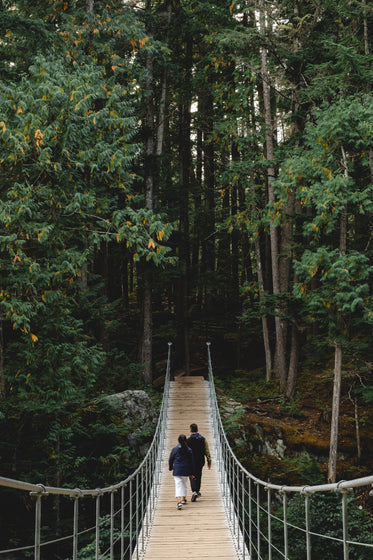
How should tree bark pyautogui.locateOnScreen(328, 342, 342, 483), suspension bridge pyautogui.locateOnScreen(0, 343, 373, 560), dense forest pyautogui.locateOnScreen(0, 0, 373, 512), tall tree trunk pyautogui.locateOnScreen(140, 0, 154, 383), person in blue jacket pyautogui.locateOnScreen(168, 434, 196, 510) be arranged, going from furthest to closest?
tall tree trunk pyautogui.locateOnScreen(140, 0, 154, 383) → tree bark pyautogui.locateOnScreen(328, 342, 342, 483) → dense forest pyautogui.locateOnScreen(0, 0, 373, 512) → person in blue jacket pyautogui.locateOnScreen(168, 434, 196, 510) → suspension bridge pyautogui.locateOnScreen(0, 343, 373, 560)

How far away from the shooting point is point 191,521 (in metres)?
5.66

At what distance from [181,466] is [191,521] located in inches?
26.1

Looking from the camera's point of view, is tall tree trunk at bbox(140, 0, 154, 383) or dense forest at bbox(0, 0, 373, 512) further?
tall tree trunk at bbox(140, 0, 154, 383)

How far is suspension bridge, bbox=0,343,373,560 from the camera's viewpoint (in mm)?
4031

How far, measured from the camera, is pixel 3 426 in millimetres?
7539

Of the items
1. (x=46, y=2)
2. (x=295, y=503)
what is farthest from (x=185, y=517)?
(x=46, y=2)

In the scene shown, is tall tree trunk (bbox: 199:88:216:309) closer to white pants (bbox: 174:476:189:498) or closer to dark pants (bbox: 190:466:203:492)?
dark pants (bbox: 190:466:203:492)

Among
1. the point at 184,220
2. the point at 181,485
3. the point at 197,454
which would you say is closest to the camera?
the point at 181,485

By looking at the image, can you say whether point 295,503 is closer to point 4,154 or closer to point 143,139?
point 4,154

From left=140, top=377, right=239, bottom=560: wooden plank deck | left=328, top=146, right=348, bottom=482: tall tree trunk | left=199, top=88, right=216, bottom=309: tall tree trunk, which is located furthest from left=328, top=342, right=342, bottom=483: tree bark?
left=199, top=88, right=216, bottom=309: tall tree trunk

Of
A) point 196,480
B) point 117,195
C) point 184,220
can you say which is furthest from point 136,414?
point 184,220

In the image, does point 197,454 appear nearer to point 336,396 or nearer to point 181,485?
point 181,485

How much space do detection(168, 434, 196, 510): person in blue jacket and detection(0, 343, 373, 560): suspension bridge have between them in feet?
0.77

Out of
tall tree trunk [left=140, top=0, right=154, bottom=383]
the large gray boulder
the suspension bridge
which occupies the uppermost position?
tall tree trunk [left=140, top=0, right=154, bottom=383]
